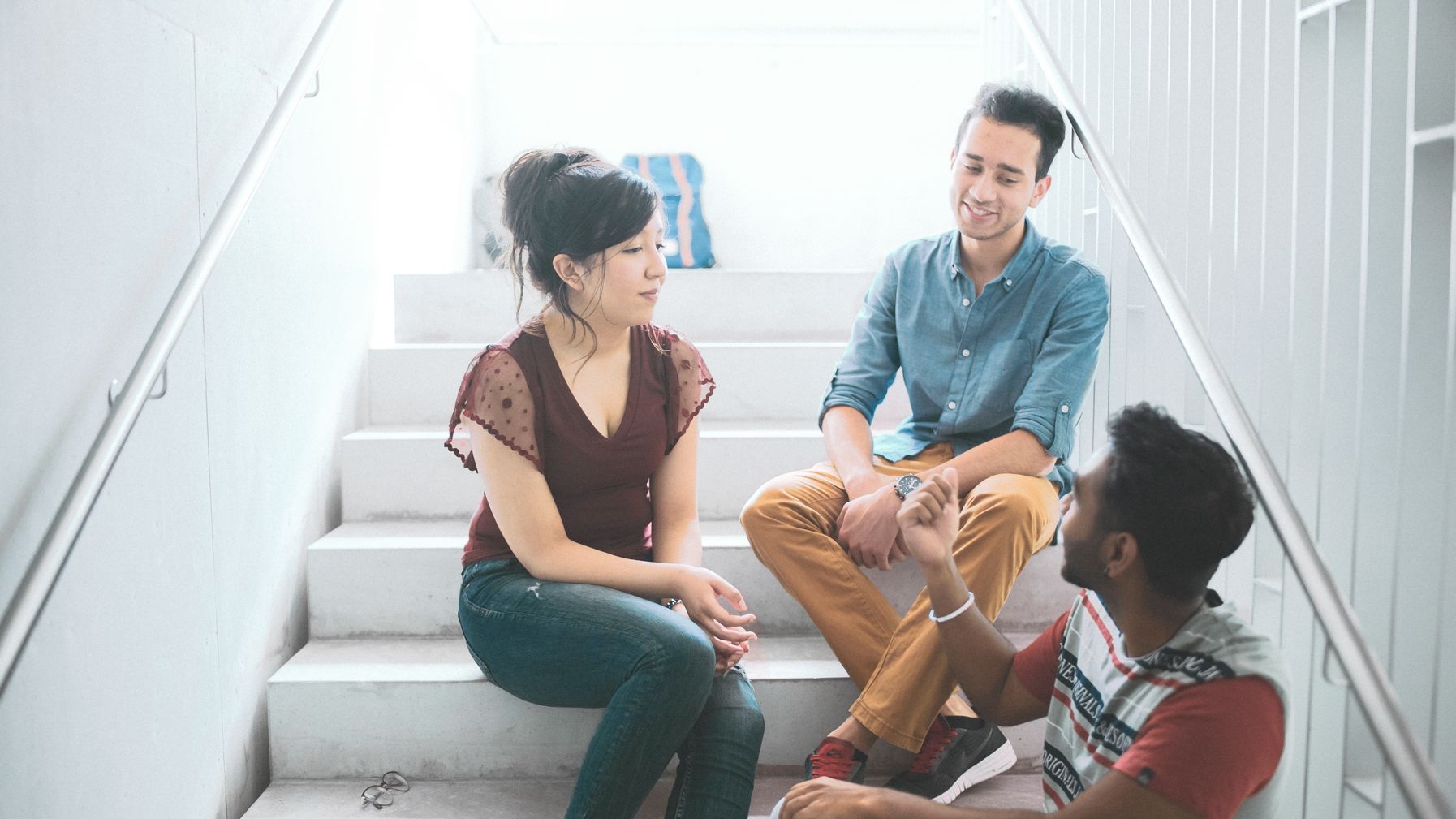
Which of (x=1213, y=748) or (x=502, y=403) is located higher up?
Answer: (x=502, y=403)

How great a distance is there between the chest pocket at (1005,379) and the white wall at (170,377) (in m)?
1.29

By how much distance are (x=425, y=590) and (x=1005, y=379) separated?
116cm

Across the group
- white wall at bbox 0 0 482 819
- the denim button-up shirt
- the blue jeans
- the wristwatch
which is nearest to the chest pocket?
the denim button-up shirt

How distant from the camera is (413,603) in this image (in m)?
2.07

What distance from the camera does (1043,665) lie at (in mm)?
1334

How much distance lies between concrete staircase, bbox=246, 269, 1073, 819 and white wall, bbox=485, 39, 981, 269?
174 centimetres

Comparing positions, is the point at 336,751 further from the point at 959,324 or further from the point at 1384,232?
the point at 1384,232

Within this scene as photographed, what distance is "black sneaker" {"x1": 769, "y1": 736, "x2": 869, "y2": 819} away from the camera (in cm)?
163

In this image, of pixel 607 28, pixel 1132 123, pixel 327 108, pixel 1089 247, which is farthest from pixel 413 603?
pixel 607 28

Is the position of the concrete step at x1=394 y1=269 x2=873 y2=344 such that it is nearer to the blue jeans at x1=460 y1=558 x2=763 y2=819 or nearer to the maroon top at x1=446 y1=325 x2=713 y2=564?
the maroon top at x1=446 y1=325 x2=713 y2=564

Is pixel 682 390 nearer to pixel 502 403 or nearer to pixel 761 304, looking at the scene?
pixel 502 403

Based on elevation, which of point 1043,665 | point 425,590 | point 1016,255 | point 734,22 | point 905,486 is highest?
point 734,22

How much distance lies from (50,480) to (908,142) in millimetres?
3640

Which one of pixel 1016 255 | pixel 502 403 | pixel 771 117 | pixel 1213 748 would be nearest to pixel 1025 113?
pixel 1016 255
